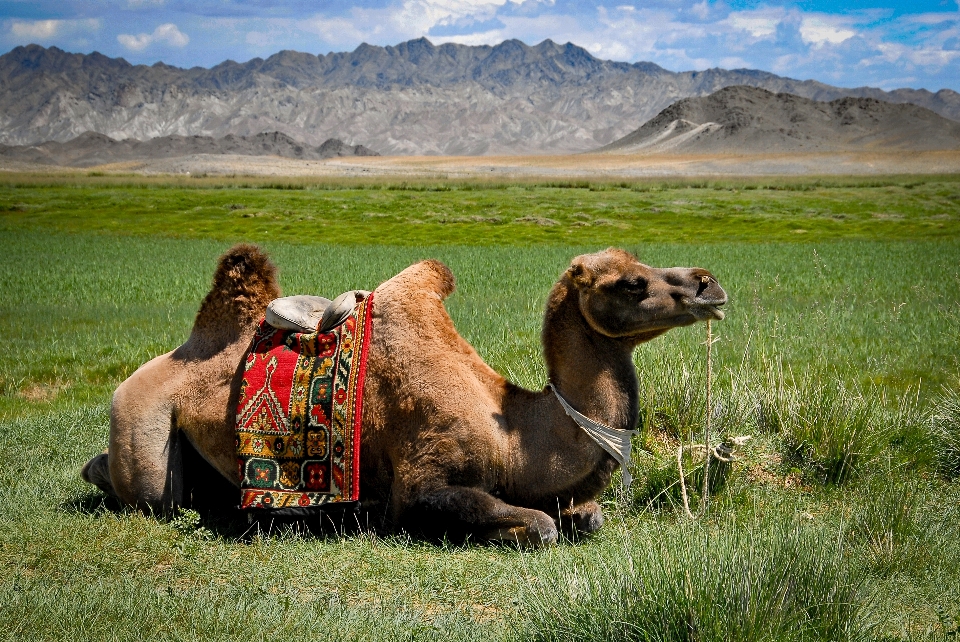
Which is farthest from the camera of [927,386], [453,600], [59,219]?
[59,219]

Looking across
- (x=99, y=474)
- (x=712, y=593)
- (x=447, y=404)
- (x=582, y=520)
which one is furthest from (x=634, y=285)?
(x=99, y=474)

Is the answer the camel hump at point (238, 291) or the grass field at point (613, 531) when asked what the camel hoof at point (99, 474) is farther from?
the camel hump at point (238, 291)

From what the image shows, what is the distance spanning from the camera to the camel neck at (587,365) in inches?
218

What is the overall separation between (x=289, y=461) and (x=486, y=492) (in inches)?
53.7

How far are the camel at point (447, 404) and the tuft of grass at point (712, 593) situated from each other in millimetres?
1249

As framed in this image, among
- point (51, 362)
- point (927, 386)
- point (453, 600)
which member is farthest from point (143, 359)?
point (927, 386)

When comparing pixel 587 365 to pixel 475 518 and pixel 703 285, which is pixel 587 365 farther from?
pixel 475 518

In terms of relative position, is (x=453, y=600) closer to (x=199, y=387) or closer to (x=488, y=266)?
(x=199, y=387)

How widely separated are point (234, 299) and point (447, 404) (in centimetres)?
187

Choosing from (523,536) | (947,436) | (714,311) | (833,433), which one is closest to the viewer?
(714,311)

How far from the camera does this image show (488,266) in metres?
26.2

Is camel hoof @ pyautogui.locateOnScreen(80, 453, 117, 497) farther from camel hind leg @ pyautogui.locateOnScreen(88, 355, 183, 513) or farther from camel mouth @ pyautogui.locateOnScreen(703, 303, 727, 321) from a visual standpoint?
camel mouth @ pyautogui.locateOnScreen(703, 303, 727, 321)

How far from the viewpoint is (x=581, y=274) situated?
5672mm

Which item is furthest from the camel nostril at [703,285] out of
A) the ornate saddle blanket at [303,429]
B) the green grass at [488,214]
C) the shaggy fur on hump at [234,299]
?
the green grass at [488,214]
